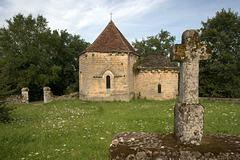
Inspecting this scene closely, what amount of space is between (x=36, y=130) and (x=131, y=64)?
1118cm

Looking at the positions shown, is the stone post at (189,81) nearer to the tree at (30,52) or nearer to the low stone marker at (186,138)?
the low stone marker at (186,138)

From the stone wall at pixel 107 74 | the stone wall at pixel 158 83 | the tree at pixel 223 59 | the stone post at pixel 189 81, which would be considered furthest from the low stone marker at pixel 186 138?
the tree at pixel 223 59

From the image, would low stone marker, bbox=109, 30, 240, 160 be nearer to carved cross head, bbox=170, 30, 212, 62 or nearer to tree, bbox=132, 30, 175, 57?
carved cross head, bbox=170, 30, 212, 62

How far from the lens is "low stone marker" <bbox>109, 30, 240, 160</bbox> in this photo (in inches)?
73.6

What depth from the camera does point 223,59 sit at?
17234 millimetres

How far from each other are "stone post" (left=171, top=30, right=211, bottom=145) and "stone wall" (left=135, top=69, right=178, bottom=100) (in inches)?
526

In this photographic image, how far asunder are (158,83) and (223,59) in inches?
349

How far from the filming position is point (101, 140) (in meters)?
4.78

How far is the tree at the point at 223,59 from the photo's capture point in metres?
16.9

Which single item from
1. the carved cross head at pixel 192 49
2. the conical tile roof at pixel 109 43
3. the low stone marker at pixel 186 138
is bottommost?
the low stone marker at pixel 186 138

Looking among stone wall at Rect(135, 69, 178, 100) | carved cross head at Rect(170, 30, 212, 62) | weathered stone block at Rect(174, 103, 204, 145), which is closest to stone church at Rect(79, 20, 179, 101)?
stone wall at Rect(135, 69, 178, 100)

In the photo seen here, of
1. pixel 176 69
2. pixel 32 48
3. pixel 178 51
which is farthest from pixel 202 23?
pixel 32 48

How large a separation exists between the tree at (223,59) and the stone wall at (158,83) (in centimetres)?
513

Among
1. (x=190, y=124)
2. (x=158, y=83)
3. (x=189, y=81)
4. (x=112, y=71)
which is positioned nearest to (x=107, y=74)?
(x=112, y=71)
